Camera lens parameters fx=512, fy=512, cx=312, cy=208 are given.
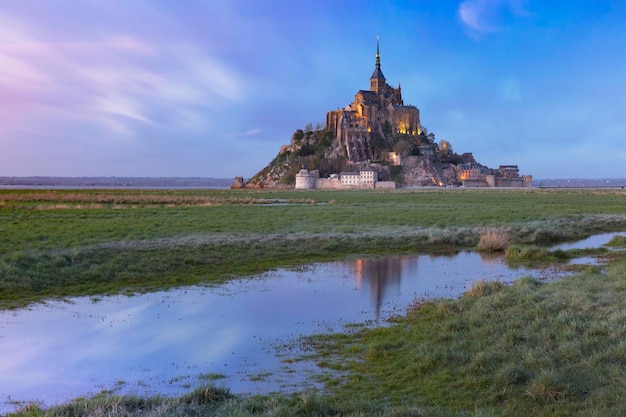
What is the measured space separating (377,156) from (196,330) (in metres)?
142

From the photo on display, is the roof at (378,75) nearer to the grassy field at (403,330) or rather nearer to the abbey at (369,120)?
the abbey at (369,120)

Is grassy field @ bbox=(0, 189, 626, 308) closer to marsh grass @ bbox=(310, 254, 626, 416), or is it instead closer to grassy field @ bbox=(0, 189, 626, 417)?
grassy field @ bbox=(0, 189, 626, 417)

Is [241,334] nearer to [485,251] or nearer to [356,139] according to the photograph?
[485,251]

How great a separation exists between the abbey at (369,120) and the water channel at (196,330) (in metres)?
133

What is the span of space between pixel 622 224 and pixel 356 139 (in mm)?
116659

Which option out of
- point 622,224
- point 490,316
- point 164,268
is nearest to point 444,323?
point 490,316

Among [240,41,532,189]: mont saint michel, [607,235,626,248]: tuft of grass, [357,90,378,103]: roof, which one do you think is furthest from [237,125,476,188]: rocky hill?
[607,235,626,248]: tuft of grass

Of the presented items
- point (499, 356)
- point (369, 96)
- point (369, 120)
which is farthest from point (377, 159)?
point (499, 356)

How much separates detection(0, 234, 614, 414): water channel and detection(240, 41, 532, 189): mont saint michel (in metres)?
119

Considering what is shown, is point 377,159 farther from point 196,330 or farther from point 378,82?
point 196,330

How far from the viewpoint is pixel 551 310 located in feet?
35.9

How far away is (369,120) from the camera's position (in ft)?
497

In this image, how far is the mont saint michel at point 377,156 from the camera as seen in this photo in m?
141

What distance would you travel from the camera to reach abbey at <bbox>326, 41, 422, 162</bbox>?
150375mm
